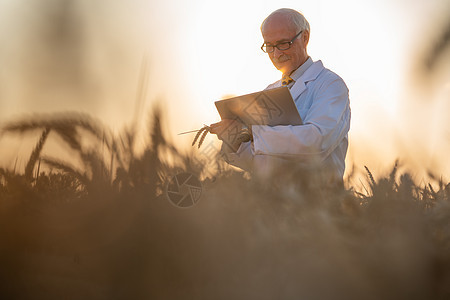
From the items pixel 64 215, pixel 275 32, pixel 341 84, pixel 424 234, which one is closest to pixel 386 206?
pixel 424 234

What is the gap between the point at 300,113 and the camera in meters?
2.30

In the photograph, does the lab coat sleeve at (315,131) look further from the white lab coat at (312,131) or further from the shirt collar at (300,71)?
the shirt collar at (300,71)

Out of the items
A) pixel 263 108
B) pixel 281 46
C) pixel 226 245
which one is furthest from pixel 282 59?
pixel 226 245

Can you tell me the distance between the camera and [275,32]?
8.32ft

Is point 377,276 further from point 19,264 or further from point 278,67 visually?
point 278,67

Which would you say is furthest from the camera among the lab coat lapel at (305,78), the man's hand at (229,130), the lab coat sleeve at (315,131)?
the lab coat lapel at (305,78)

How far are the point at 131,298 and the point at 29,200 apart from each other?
0.57 ft

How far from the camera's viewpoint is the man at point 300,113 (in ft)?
5.29

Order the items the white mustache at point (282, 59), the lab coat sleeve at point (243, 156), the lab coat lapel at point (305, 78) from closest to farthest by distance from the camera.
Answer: the lab coat sleeve at point (243, 156)
the lab coat lapel at point (305, 78)
the white mustache at point (282, 59)

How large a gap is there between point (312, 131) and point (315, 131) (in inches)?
0.6

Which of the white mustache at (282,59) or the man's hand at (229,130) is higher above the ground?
the white mustache at (282,59)

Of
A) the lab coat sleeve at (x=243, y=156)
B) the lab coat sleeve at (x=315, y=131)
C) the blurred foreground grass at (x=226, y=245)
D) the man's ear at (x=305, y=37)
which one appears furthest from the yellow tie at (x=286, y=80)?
the blurred foreground grass at (x=226, y=245)

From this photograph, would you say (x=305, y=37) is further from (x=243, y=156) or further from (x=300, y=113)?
(x=243, y=156)

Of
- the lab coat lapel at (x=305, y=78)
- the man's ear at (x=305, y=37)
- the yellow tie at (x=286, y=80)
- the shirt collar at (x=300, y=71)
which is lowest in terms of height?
the lab coat lapel at (x=305, y=78)
